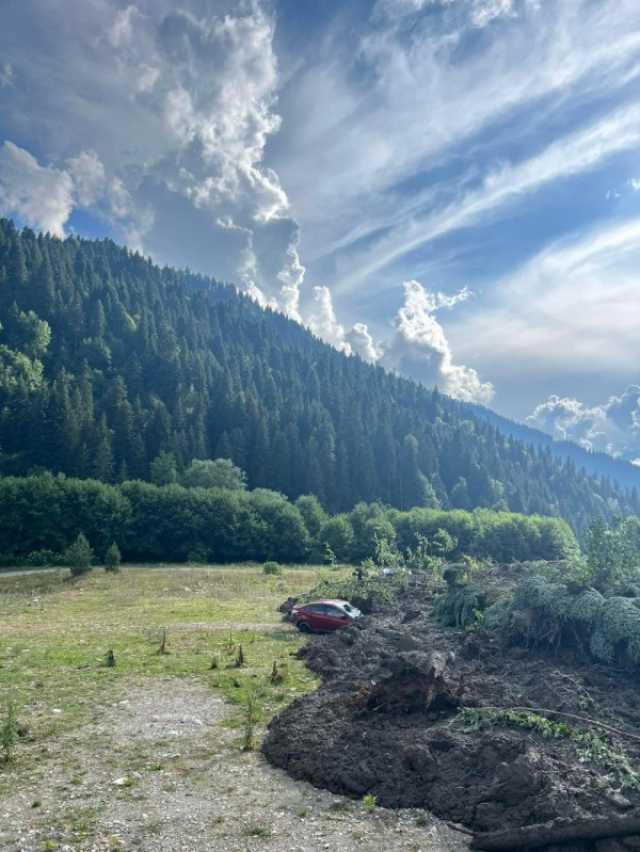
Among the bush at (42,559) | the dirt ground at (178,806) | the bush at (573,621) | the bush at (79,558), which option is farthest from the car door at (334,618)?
the bush at (42,559)

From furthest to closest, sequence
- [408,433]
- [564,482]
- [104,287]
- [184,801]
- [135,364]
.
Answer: [564,482] < [104,287] < [408,433] < [135,364] < [184,801]

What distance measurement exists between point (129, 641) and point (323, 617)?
365 inches

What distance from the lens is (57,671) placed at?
2031 cm

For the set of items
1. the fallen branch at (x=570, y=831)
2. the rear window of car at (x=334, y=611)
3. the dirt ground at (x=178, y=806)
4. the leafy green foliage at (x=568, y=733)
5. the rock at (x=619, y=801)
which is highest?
the rear window of car at (x=334, y=611)

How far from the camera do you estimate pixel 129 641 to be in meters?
25.7

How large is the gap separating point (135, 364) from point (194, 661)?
12710 centimetres

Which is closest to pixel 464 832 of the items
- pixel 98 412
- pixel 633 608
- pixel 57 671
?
pixel 633 608

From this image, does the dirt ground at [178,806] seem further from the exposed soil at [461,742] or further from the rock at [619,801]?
the rock at [619,801]

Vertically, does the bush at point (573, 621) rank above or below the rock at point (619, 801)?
above

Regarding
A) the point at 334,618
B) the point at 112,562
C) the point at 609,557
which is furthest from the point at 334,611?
the point at 112,562

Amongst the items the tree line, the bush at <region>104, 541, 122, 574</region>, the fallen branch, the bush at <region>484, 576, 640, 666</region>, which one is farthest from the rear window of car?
the bush at <region>104, 541, 122, 574</region>

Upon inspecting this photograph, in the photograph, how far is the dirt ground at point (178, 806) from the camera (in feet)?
32.9

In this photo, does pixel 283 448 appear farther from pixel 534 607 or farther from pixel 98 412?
pixel 534 607

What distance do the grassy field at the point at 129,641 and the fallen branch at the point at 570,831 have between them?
801 centimetres
